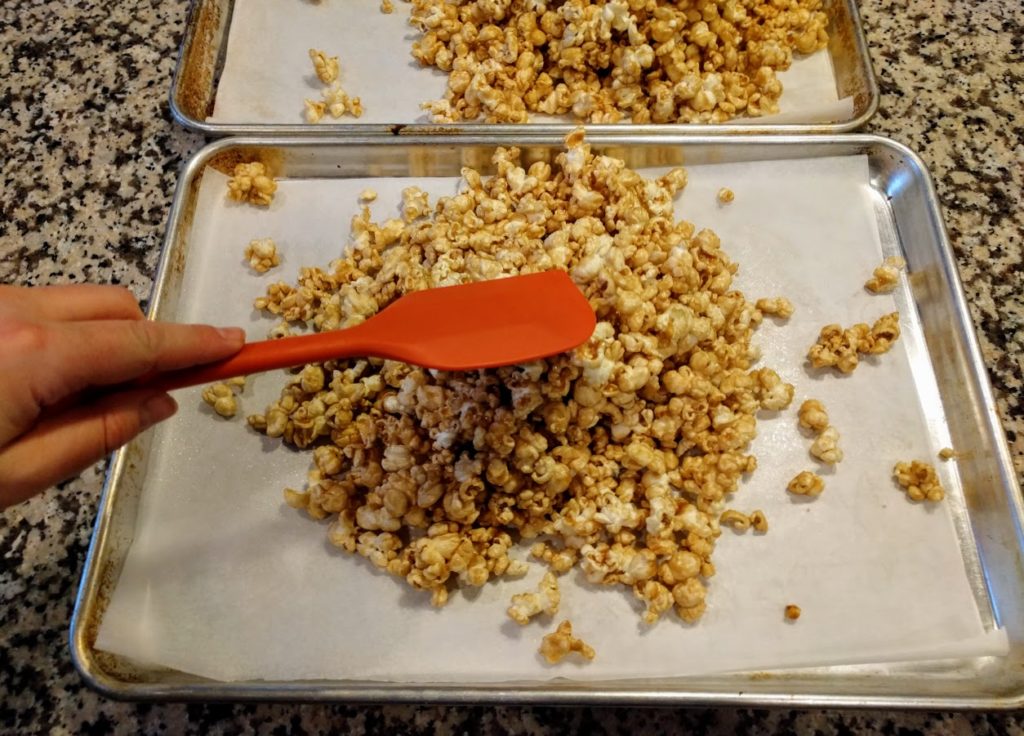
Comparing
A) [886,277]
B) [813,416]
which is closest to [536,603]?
[813,416]

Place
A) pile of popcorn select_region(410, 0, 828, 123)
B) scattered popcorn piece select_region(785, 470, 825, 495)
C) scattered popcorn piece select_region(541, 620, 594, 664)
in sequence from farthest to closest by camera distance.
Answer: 1. pile of popcorn select_region(410, 0, 828, 123)
2. scattered popcorn piece select_region(785, 470, 825, 495)
3. scattered popcorn piece select_region(541, 620, 594, 664)

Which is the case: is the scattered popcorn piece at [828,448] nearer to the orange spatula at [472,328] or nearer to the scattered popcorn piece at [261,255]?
the orange spatula at [472,328]

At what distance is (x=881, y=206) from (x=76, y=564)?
1.22 m

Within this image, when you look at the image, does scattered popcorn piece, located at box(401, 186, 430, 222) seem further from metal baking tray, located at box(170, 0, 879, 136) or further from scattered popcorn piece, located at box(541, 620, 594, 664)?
scattered popcorn piece, located at box(541, 620, 594, 664)

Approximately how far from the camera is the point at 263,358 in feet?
2.30

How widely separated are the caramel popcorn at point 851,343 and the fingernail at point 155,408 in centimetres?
79

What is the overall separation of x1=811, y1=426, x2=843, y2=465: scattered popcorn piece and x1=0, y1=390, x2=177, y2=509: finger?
0.75 m

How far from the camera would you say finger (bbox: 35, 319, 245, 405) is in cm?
56

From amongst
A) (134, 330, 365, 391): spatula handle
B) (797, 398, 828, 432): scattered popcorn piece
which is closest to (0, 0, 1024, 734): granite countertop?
(797, 398, 828, 432): scattered popcorn piece

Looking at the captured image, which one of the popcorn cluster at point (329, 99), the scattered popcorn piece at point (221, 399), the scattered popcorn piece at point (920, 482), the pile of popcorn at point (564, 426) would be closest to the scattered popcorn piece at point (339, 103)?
the popcorn cluster at point (329, 99)

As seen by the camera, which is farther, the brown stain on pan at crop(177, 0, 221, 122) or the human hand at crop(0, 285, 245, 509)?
the brown stain on pan at crop(177, 0, 221, 122)

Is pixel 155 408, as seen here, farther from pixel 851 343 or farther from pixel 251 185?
pixel 851 343

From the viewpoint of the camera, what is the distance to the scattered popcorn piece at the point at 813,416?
36.9 inches

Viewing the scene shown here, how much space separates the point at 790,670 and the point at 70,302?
806mm
